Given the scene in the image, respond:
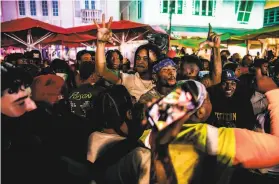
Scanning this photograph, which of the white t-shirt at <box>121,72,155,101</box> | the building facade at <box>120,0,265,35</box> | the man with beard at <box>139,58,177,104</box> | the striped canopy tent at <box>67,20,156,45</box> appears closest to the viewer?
the man with beard at <box>139,58,177,104</box>

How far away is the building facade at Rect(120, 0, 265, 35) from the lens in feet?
83.8

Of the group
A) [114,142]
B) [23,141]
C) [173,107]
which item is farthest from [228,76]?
[23,141]

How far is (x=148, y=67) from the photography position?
157 inches

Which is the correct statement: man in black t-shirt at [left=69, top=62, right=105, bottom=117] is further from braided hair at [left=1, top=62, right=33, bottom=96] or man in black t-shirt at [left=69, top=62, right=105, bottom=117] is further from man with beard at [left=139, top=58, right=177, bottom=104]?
braided hair at [left=1, top=62, right=33, bottom=96]

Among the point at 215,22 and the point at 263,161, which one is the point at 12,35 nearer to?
the point at 263,161

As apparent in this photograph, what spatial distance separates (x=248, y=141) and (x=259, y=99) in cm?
295

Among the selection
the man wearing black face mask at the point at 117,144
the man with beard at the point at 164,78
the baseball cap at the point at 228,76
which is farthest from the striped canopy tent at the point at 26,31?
the man wearing black face mask at the point at 117,144

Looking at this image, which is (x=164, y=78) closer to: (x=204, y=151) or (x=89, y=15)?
(x=204, y=151)

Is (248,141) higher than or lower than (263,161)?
higher

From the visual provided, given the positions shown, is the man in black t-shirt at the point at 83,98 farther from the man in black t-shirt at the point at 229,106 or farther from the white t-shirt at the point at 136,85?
the man in black t-shirt at the point at 229,106

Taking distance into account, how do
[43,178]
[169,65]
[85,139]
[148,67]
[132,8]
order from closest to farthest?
[43,178]
[85,139]
[169,65]
[148,67]
[132,8]

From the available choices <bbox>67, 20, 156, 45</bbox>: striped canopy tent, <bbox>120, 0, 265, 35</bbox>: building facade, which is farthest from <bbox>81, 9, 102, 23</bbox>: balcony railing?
<bbox>67, 20, 156, 45</bbox>: striped canopy tent

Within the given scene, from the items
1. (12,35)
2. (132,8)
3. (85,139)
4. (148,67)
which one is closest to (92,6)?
(132,8)

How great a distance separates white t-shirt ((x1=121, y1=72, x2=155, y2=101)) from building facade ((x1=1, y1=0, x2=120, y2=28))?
91.3 ft
